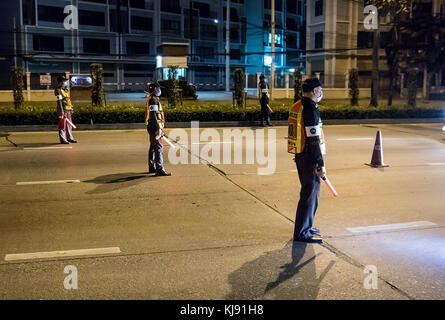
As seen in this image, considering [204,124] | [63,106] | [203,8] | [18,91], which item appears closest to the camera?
[63,106]

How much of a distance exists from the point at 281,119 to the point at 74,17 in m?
39.1

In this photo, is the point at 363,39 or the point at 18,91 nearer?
the point at 18,91

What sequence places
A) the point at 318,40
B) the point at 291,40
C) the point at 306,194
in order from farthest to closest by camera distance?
the point at 291,40 < the point at 318,40 < the point at 306,194

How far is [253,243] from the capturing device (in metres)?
6.09

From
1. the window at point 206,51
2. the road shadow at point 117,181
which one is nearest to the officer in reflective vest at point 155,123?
the road shadow at point 117,181

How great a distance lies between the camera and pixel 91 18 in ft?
185

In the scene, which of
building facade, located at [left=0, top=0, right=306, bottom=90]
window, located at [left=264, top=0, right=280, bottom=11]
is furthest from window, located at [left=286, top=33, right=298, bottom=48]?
window, located at [left=264, top=0, right=280, bottom=11]

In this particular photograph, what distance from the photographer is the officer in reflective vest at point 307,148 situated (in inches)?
230

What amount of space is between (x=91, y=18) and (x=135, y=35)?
17.3 feet

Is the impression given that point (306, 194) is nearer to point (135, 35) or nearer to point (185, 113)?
point (185, 113)

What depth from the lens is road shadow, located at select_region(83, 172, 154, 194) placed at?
29.6 ft

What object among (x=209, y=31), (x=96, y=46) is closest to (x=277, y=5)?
(x=209, y=31)

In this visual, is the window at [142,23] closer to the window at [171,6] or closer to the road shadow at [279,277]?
the window at [171,6]
